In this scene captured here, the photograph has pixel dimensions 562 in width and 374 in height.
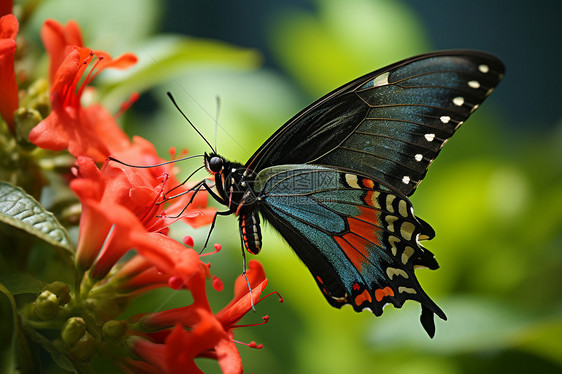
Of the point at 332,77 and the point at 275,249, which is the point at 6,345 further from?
the point at 332,77

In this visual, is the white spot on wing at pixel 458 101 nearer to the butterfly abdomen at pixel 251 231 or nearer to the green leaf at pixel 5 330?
the butterfly abdomen at pixel 251 231

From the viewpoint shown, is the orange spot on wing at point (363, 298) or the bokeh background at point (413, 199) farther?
the bokeh background at point (413, 199)

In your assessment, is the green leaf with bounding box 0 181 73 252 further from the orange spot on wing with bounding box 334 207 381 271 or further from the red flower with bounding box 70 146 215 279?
the orange spot on wing with bounding box 334 207 381 271

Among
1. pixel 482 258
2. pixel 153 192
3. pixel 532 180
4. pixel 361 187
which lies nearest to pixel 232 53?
pixel 361 187

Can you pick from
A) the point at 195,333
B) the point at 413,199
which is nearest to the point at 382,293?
the point at 195,333

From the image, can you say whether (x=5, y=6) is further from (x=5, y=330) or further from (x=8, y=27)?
(x=5, y=330)

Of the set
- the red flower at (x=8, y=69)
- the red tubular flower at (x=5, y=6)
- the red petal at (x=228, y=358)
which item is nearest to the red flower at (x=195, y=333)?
the red petal at (x=228, y=358)
